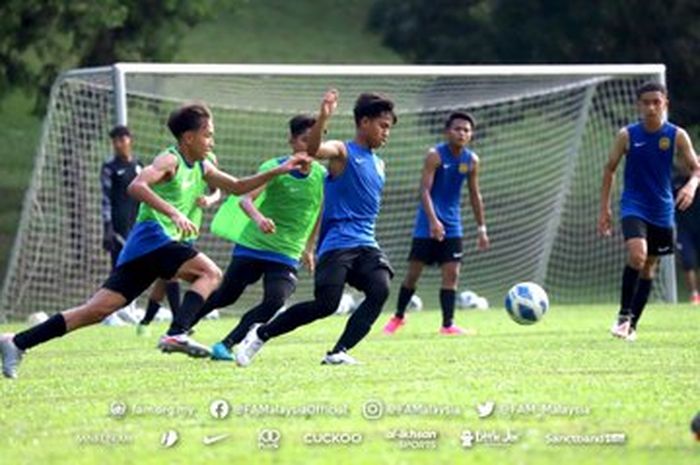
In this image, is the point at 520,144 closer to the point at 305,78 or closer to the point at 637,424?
the point at 305,78

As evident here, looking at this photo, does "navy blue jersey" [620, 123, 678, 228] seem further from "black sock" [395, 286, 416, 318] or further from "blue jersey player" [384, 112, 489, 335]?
"black sock" [395, 286, 416, 318]

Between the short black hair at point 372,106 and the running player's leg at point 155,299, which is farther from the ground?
the short black hair at point 372,106

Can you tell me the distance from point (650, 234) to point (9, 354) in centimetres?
585

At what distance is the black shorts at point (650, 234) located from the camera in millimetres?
16922

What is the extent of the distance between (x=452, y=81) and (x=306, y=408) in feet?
56.9

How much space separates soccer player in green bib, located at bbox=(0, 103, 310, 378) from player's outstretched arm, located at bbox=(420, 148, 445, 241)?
495cm

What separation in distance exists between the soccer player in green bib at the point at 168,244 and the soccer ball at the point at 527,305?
350cm

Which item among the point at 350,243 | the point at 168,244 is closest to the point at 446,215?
the point at 350,243

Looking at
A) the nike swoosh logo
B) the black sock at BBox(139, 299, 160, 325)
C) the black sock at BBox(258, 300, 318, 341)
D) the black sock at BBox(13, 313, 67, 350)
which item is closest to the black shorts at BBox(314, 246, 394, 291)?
the black sock at BBox(258, 300, 318, 341)

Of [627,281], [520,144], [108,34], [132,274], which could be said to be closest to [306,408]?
[132,274]

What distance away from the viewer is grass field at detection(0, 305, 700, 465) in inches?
356

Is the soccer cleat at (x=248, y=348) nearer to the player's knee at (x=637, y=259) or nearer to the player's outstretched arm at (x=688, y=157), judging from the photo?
the player's knee at (x=637, y=259)

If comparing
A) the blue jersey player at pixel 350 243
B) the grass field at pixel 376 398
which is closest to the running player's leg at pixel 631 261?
the grass field at pixel 376 398

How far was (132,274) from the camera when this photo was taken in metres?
13.9
